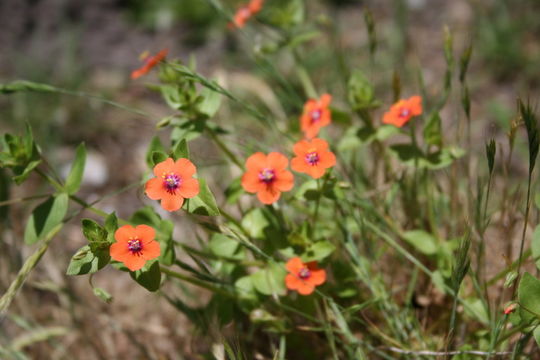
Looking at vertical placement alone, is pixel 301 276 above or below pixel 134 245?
below

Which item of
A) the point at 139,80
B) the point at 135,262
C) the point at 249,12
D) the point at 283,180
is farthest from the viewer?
the point at 139,80

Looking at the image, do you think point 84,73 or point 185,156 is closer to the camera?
point 185,156

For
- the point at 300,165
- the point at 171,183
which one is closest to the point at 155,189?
the point at 171,183

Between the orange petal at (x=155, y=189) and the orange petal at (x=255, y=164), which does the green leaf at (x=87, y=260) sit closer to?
the orange petal at (x=155, y=189)

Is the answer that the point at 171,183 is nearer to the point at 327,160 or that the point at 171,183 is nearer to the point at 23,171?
the point at 327,160

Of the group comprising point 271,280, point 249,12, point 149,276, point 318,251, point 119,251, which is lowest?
point 271,280

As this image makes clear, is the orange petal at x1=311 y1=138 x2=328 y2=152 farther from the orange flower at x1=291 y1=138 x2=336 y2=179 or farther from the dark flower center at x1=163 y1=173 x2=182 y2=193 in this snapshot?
the dark flower center at x1=163 y1=173 x2=182 y2=193

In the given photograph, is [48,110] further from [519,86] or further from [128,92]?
[519,86]

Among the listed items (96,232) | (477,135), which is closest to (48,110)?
(96,232)
